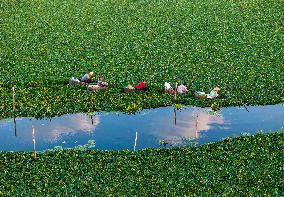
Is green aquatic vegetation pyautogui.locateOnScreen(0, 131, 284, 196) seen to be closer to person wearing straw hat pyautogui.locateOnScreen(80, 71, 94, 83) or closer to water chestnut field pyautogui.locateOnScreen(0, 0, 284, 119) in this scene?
water chestnut field pyautogui.locateOnScreen(0, 0, 284, 119)

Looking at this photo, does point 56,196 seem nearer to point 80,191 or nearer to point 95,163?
point 80,191

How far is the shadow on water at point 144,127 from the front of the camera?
14.9 meters

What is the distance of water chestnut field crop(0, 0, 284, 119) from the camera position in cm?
1692

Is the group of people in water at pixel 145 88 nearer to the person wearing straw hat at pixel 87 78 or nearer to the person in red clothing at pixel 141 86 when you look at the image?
the person in red clothing at pixel 141 86

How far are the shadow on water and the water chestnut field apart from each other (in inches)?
13.1

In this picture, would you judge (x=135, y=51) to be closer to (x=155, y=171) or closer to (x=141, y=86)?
(x=141, y=86)

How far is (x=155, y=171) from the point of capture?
520 inches

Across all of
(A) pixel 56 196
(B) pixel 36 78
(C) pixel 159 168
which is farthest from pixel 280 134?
(B) pixel 36 78

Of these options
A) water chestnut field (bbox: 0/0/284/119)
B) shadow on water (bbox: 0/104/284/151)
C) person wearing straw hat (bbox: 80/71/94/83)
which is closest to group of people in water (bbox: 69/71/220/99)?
person wearing straw hat (bbox: 80/71/94/83)

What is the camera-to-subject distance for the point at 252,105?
16703 mm

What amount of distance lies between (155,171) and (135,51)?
28.3ft

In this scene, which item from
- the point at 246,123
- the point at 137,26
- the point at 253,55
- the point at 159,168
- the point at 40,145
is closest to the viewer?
the point at 159,168

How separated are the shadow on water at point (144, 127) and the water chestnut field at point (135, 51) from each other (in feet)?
1.09

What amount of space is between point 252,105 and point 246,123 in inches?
37.6
